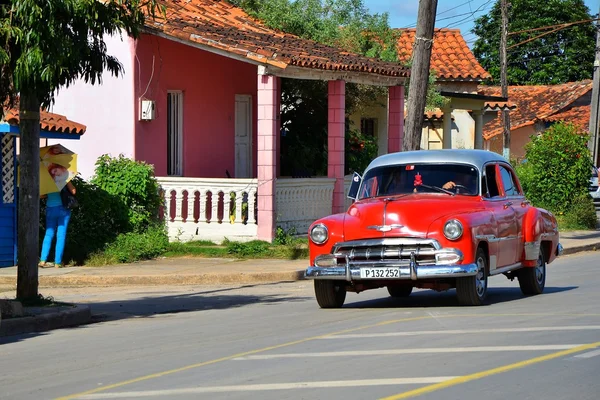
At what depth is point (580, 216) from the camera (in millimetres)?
28531

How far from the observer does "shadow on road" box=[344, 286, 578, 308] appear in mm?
13914

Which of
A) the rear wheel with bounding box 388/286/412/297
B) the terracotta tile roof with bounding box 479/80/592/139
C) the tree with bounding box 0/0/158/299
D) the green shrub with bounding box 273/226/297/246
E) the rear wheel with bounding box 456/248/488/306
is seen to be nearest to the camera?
the tree with bounding box 0/0/158/299

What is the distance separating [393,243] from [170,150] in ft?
37.3

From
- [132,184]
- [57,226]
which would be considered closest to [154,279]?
[57,226]

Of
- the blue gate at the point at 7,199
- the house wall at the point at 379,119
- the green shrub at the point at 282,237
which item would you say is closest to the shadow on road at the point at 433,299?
the green shrub at the point at 282,237

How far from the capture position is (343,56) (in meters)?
23.4

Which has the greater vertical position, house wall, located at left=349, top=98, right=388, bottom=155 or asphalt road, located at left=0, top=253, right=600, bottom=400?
house wall, located at left=349, top=98, right=388, bottom=155

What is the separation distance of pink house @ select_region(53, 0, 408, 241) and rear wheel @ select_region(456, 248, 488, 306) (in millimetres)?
8078

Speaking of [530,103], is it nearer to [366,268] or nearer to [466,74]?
[466,74]

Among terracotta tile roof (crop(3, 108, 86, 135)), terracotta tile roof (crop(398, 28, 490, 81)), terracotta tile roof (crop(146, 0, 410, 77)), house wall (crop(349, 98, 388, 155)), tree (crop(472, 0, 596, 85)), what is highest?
tree (crop(472, 0, 596, 85))

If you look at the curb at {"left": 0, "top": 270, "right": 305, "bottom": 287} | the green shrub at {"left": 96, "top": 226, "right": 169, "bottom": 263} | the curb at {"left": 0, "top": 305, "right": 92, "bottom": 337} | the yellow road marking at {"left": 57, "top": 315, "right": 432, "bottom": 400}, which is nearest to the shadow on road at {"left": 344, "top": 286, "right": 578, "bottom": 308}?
the yellow road marking at {"left": 57, "top": 315, "right": 432, "bottom": 400}

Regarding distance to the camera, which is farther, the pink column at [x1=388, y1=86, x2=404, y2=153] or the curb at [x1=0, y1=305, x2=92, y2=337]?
the pink column at [x1=388, y1=86, x2=404, y2=153]

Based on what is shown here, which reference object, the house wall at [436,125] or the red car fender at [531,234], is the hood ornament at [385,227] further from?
the house wall at [436,125]

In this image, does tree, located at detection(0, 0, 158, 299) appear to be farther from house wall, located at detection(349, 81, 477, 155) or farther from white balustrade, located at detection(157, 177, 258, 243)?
house wall, located at detection(349, 81, 477, 155)
